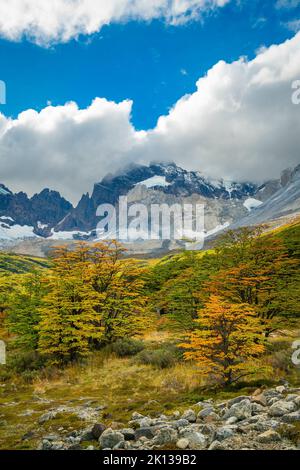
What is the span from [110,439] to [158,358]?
13.9 m

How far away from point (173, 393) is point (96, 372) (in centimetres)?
831

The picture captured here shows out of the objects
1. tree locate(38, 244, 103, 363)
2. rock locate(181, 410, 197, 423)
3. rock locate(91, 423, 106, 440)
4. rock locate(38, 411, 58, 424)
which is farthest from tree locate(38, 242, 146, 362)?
rock locate(181, 410, 197, 423)

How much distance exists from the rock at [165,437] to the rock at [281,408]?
2922 mm

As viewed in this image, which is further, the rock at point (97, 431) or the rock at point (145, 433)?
the rock at point (97, 431)

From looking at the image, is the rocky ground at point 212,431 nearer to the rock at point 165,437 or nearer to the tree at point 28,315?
the rock at point 165,437

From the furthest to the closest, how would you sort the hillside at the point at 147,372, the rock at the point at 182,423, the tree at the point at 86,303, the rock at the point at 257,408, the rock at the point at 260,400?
the tree at the point at 86,303 → the rock at the point at 260,400 → the rock at the point at 257,408 → the rock at the point at 182,423 → the hillside at the point at 147,372

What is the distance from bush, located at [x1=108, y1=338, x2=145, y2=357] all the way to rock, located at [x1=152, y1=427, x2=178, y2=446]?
18342 millimetres

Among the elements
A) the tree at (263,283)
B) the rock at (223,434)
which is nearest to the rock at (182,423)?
the rock at (223,434)

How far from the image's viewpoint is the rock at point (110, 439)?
995cm

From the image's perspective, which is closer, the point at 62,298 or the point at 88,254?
the point at 62,298

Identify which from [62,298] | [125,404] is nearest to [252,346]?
[125,404]
